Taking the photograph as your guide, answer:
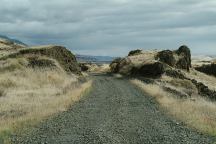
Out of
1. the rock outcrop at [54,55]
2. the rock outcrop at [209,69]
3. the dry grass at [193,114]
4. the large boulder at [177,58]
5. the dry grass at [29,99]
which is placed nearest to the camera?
the dry grass at [193,114]

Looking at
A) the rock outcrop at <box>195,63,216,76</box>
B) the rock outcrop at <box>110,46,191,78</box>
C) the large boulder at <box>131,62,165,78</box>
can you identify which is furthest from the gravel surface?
the rock outcrop at <box>195,63,216,76</box>

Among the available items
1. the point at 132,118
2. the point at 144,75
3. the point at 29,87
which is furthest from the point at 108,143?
the point at 144,75

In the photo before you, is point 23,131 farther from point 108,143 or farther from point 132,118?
point 132,118

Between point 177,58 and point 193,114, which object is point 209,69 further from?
point 193,114

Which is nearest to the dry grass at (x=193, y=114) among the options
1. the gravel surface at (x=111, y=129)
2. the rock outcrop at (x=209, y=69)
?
the gravel surface at (x=111, y=129)

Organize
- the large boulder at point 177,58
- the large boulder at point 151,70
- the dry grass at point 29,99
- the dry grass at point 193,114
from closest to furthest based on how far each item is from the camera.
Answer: the dry grass at point 193,114 < the dry grass at point 29,99 < the large boulder at point 151,70 < the large boulder at point 177,58

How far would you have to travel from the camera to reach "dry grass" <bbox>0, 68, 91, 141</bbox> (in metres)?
19.5

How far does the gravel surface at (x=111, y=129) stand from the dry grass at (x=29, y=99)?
85cm

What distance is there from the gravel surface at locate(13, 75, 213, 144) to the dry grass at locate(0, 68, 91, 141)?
85 centimetres

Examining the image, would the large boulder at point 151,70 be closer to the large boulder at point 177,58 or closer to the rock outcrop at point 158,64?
the rock outcrop at point 158,64

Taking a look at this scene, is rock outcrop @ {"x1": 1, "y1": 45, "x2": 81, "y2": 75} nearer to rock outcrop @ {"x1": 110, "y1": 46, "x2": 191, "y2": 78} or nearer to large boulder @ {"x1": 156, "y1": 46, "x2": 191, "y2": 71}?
rock outcrop @ {"x1": 110, "y1": 46, "x2": 191, "y2": 78}

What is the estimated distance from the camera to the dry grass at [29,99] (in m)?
19.5

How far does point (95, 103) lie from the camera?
27375 millimetres

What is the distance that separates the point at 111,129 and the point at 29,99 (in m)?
12.0
